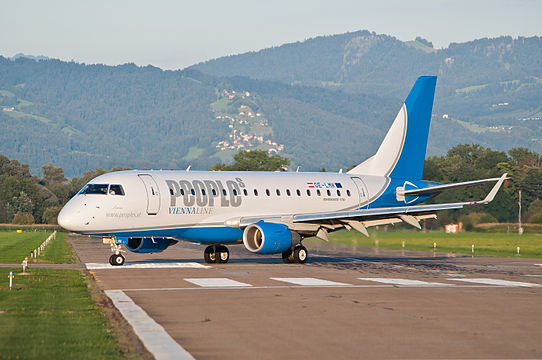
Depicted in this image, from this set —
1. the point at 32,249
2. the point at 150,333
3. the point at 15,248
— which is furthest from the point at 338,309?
the point at 15,248

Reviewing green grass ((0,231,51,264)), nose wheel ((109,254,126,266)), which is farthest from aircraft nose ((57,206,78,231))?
green grass ((0,231,51,264))

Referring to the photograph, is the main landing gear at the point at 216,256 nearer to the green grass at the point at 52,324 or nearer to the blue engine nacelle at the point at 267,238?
the blue engine nacelle at the point at 267,238

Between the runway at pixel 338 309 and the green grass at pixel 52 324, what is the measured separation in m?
1.19

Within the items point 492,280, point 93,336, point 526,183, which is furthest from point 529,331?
point 526,183

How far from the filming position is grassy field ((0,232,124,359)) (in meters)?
14.6

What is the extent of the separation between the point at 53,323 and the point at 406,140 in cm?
3250

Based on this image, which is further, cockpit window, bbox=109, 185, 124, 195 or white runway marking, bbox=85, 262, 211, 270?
cockpit window, bbox=109, 185, 124, 195

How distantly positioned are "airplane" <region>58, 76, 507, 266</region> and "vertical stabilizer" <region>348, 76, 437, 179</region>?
0.05 m

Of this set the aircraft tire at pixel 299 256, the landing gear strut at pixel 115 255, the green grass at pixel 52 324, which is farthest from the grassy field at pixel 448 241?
the green grass at pixel 52 324

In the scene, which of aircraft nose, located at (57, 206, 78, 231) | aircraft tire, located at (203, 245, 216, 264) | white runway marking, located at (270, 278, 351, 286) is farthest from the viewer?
aircraft tire, located at (203, 245, 216, 264)

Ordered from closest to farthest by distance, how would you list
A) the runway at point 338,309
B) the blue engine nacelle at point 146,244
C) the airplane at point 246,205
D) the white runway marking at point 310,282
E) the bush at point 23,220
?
the runway at point 338,309 → the white runway marking at point 310,282 → the airplane at point 246,205 → the blue engine nacelle at point 146,244 → the bush at point 23,220

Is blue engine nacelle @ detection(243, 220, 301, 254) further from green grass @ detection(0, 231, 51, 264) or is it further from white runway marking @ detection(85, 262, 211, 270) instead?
green grass @ detection(0, 231, 51, 264)

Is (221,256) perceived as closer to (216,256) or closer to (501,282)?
(216,256)

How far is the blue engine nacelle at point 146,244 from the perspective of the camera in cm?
3969
